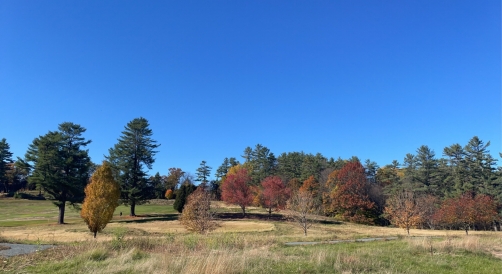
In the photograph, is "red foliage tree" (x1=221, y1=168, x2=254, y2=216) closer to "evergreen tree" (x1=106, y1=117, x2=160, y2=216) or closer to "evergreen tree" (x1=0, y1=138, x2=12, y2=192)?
"evergreen tree" (x1=106, y1=117, x2=160, y2=216)

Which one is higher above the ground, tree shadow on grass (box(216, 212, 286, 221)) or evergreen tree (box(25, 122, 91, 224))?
evergreen tree (box(25, 122, 91, 224))

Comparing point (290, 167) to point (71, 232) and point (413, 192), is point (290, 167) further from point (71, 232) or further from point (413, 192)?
point (71, 232)

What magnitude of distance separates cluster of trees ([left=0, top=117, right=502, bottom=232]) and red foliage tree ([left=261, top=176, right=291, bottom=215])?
0.16 m

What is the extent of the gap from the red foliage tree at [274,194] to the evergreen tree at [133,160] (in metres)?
19.4

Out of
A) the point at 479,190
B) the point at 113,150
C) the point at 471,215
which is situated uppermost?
the point at 113,150

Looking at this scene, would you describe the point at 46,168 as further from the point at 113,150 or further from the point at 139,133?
the point at 139,133

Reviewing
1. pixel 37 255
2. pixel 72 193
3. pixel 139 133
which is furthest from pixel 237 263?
pixel 139 133

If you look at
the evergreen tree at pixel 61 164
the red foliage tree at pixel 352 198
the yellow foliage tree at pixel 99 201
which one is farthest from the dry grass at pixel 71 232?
the red foliage tree at pixel 352 198

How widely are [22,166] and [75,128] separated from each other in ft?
29.4

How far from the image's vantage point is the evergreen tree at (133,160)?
→ 158 ft

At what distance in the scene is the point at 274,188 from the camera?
52.1 metres

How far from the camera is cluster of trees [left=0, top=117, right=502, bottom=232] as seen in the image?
138 ft

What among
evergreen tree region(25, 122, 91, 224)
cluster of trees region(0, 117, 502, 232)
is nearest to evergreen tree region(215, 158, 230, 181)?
cluster of trees region(0, 117, 502, 232)

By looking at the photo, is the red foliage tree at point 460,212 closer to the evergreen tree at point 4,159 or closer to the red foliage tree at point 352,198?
the red foliage tree at point 352,198
